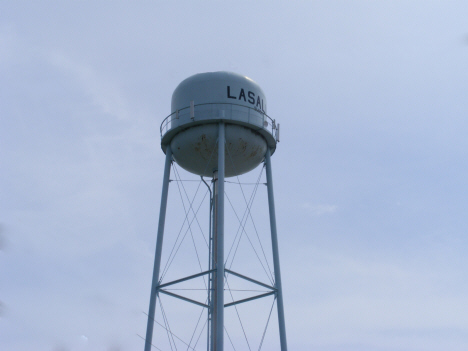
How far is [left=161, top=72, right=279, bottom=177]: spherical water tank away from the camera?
574 inches

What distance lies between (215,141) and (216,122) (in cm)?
52

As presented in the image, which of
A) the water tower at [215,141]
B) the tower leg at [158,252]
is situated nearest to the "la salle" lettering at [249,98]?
the water tower at [215,141]

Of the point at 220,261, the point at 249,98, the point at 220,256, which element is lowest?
the point at 220,261

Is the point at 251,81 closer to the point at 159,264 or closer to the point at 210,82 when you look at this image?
the point at 210,82

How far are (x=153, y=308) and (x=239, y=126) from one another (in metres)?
5.29

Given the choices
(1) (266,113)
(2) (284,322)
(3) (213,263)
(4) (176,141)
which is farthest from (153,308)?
(1) (266,113)

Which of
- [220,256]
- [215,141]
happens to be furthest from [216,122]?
[220,256]

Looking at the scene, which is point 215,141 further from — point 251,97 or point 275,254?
point 275,254

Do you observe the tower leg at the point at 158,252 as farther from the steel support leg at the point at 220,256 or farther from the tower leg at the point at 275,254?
the tower leg at the point at 275,254

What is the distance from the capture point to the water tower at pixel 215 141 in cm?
1409

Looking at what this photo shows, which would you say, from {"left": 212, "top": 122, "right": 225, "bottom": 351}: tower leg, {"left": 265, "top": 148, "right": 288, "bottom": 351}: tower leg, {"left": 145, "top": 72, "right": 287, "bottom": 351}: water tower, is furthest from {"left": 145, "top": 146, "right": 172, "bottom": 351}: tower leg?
{"left": 265, "top": 148, "right": 288, "bottom": 351}: tower leg

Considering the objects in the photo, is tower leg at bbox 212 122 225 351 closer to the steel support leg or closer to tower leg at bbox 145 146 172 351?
the steel support leg

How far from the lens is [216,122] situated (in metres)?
14.5

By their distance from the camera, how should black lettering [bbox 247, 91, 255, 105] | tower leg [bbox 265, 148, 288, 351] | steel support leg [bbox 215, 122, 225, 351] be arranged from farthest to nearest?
black lettering [bbox 247, 91, 255, 105] → tower leg [bbox 265, 148, 288, 351] → steel support leg [bbox 215, 122, 225, 351]
